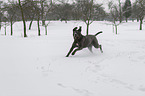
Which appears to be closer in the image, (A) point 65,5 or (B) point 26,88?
(B) point 26,88

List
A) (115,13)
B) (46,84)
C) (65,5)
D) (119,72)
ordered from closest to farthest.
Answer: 1. (46,84)
2. (119,72)
3. (115,13)
4. (65,5)

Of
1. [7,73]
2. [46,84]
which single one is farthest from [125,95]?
[7,73]

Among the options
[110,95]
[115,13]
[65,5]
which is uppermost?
[65,5]

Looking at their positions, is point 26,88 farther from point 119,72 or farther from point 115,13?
point 115,13

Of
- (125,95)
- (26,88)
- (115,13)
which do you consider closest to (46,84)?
(26,88)

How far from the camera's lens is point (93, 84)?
272cm

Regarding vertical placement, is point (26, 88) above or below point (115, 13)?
below

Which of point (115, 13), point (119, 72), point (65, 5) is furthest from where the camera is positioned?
point (65, 5)

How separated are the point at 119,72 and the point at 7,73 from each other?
128 inches

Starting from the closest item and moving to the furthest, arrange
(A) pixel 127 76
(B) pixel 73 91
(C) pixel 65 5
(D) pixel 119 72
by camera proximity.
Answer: (B) pixel 73 91 < (A) pixel 127 76 < (D) pixel 119 72 < (C) pixel 65 5

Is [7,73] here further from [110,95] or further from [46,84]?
[110,95]

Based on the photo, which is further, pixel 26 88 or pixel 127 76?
pixel 127 76

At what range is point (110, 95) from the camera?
2273 mm

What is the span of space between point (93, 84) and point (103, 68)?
123cm
